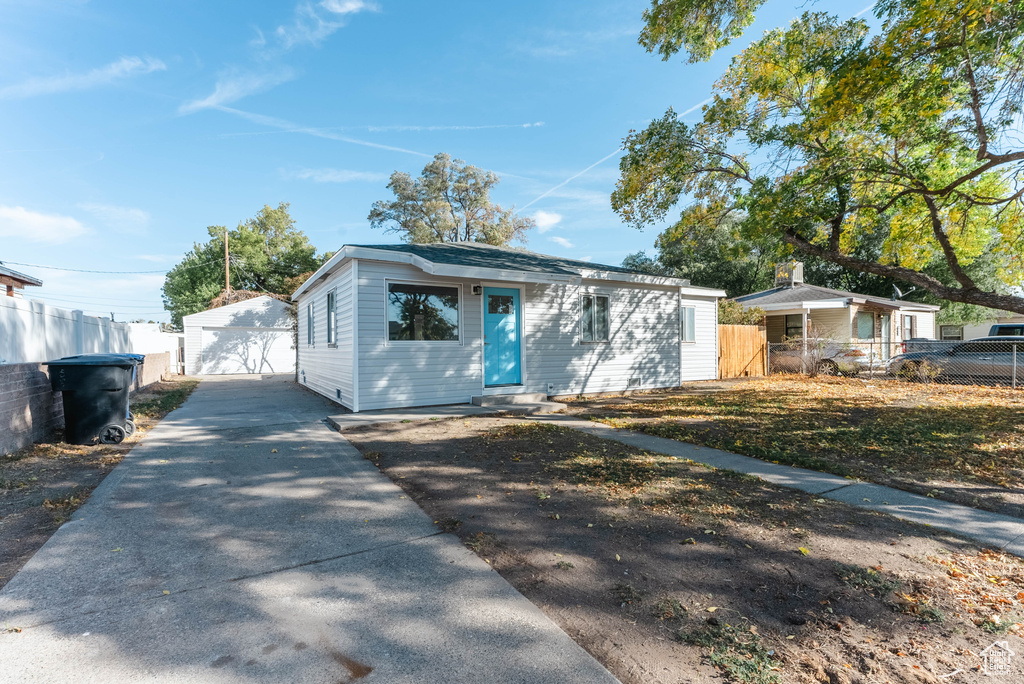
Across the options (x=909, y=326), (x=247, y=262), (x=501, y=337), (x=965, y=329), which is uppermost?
(x=247, y=262)

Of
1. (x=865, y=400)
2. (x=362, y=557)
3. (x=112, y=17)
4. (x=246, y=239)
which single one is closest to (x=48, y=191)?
(x=246, y=239)

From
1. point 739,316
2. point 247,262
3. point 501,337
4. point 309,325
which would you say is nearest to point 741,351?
point 739,316

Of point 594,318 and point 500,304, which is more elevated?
point 500,304

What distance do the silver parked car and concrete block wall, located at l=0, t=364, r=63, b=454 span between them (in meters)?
19.6

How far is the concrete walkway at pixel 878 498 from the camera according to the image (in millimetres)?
3301

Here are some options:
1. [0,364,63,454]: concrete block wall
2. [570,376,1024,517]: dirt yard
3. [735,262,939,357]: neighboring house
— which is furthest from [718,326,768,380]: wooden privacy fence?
[0,364,63,454]: concrete block wall

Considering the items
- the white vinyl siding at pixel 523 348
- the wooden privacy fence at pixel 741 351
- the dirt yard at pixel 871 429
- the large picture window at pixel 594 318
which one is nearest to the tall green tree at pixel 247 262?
the white vinyl siding at pixel 523 348

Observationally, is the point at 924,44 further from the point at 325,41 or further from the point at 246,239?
the point at 246,239

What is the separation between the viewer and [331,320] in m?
10.6

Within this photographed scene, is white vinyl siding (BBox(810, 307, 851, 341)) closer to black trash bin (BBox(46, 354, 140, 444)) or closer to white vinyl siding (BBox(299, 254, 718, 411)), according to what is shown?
white vinyl siding (BBox(299, 254, 718, 411))

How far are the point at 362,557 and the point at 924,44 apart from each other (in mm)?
10081

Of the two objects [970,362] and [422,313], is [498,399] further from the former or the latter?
[970,362]

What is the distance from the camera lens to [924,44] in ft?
23.1

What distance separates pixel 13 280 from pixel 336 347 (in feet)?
55.9
